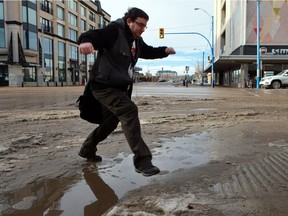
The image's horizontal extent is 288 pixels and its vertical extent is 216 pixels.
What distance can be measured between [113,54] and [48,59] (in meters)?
59.7

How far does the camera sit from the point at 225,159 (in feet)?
15.0

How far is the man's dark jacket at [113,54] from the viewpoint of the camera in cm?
361

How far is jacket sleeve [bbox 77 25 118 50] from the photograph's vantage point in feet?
11.6

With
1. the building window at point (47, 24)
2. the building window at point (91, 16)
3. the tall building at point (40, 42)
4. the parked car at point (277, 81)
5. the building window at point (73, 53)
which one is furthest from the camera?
the building window at point (91, 16)

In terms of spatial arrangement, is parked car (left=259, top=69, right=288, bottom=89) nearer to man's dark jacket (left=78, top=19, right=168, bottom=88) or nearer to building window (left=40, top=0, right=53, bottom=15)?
man's dark jacket (left=78, top=19, right=168, bottom=88)

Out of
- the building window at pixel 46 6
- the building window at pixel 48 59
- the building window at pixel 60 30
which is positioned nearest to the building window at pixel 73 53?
the building window at pixel 60 30

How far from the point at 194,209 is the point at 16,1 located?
5387 centimetres

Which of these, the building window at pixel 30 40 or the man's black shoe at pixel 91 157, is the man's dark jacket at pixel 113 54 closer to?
the man's black shoe at pixel 91 157

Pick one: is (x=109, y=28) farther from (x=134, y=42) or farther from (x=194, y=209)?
(x=194, y=209)

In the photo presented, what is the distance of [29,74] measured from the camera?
54.9 m

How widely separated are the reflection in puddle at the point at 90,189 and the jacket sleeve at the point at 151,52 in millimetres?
1268

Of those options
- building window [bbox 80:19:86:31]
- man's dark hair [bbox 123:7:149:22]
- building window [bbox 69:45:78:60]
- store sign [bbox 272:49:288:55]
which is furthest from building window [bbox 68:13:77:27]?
man's dark hair [bbox 123:7:149:22]

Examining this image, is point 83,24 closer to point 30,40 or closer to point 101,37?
point 30,40

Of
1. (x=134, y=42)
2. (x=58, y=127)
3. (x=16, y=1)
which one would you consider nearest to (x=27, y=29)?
(x=16, y=1)
